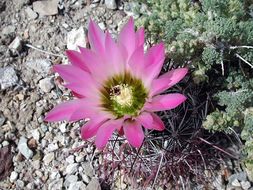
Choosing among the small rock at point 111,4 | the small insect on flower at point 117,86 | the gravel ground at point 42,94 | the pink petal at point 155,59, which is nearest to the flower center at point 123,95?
the small insect on flower at point 117,86

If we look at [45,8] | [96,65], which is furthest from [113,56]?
[45,8]

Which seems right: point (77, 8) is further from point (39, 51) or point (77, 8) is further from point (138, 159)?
point (138, 159)

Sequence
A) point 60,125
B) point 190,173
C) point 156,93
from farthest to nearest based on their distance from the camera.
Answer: point 60,125, point 190,173, point 156,93

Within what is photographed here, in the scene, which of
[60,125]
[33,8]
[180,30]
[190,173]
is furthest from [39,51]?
[190,173]

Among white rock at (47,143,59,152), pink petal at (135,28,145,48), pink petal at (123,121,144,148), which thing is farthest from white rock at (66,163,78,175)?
pink petal at (135,28,145,48)

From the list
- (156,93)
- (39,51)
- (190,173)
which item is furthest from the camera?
(39,51)

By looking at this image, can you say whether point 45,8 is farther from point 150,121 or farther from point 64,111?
point 150,121

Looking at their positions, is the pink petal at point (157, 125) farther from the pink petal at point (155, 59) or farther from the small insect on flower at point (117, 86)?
the pink petal at point (155, 59)
